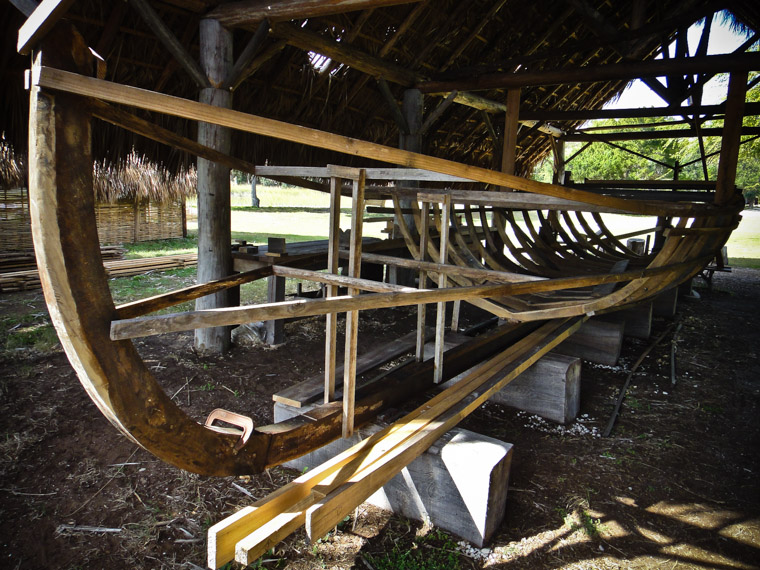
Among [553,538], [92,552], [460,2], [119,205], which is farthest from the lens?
[119,205]

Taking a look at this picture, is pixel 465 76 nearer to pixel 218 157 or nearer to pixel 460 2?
pixel 460 2

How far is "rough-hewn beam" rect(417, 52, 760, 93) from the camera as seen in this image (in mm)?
4617

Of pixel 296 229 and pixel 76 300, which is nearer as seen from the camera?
pixel 76 300

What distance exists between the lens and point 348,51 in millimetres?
5062

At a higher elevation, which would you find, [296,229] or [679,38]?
[679,38]

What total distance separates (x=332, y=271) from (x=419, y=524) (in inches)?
51.4

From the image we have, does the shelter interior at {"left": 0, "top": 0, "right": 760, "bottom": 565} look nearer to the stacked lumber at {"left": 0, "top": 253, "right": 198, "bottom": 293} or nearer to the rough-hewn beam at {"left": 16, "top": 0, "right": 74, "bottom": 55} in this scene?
the rough-hewn beam at {"left": 16, "top": 0, "right": 74, "bottom": 55}

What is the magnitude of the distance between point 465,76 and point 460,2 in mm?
893

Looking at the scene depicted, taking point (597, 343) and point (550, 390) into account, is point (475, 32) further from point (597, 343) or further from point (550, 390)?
point (550, 390)

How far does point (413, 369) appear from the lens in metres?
2.86

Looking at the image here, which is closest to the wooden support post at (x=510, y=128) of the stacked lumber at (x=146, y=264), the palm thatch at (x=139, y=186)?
the palm thatch at (x=139, y=186)

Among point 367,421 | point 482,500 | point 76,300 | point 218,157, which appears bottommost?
point 482,500

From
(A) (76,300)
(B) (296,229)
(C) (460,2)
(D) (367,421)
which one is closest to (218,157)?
(A) (76,300)

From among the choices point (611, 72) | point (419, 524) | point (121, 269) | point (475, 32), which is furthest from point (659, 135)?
point (121, 269)
